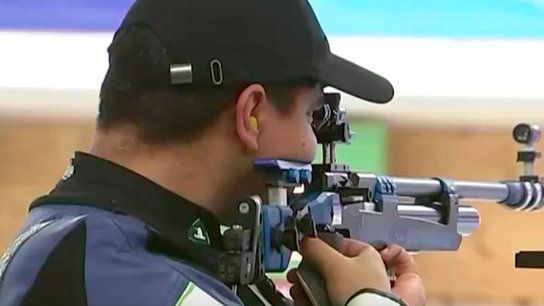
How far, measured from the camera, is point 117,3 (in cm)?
183

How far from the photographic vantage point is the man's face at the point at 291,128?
2.65 ft

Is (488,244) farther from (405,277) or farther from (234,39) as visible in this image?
(234,39)

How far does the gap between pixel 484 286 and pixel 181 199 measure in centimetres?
128

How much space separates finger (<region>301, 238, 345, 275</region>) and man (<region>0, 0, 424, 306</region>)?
0.07 feet

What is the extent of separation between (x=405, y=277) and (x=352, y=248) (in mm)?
98

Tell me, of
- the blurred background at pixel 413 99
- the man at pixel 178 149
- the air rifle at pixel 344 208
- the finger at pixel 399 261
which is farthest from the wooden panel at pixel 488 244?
the man at pixel 178 149

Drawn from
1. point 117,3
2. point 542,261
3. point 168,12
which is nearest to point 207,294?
point 168,12

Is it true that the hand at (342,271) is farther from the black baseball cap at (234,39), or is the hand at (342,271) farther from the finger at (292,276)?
the black baseball cap at (234,39)

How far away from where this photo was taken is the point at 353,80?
34.2 inches

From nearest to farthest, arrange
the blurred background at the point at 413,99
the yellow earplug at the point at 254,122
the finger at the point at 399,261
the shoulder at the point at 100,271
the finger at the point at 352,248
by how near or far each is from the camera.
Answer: the shoulder at the point at 100,271 < the yellow earplug at the point at 254,122 < the finger at the point at 352,248 < the finger at the point at 399,261 < the blurred background at the point at 413,99

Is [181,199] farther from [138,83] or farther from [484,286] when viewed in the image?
[484,286]

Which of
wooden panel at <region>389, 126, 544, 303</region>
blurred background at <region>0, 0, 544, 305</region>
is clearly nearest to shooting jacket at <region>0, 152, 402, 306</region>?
blurred background at <region>0, 0, 544, 305</region>

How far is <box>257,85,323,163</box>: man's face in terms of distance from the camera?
808mm

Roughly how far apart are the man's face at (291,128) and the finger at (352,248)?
0.35 feet
